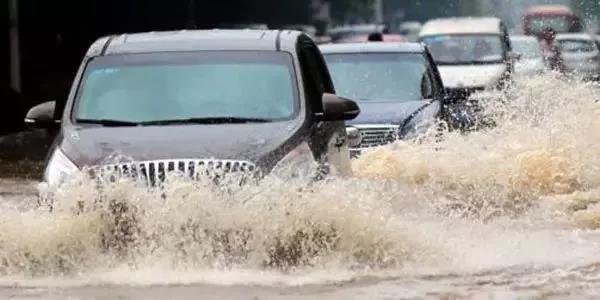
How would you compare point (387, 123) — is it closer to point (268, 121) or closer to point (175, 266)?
point (268, 121)

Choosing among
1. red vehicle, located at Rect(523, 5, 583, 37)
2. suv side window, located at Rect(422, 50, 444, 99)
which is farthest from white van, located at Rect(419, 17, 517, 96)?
red vehicle, located at Rect(523, 5, 583, 37)

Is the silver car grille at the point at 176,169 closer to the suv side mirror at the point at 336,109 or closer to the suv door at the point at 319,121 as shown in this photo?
the suv door at the point at 319,121

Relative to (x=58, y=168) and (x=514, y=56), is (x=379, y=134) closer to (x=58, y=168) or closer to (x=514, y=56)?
(x=58, y=168)

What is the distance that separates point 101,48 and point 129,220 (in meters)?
2.14

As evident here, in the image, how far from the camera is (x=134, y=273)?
28.0 feet

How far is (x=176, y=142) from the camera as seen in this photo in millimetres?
8961

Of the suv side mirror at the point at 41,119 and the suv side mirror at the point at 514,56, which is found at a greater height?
the suv side mirror at the point at 41,119

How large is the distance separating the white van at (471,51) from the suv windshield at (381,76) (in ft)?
21.2

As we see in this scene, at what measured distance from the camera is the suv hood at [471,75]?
906 inches

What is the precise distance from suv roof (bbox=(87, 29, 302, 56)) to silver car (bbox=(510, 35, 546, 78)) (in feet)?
42.7

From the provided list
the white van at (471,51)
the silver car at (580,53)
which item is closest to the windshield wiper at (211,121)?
the white van at (471,51)

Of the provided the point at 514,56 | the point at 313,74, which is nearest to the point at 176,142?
the point at 313,74

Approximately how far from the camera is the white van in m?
23.6

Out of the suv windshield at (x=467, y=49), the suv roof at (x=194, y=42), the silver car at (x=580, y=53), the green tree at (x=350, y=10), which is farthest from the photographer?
the green tree at (x=350, y=10)
